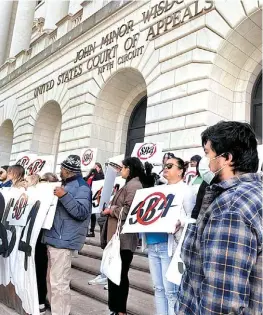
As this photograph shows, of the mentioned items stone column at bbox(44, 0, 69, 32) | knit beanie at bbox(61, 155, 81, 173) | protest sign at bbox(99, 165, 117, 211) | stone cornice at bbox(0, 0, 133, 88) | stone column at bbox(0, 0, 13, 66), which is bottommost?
protest sign at bbox(99, 165, 117, 211)

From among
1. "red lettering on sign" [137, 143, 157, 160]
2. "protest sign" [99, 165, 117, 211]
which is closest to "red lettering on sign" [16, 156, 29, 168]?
"red lettering on sign" [137, 143, 157, 160]

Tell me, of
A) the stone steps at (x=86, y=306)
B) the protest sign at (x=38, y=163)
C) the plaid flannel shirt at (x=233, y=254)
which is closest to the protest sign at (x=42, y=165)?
the protest sign at (x=38, y=163)

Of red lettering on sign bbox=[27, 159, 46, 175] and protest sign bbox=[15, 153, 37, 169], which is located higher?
Answer: protest sign bbox=[15, 153, 37, 169]

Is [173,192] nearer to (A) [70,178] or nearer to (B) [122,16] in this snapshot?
(A) [70,178]

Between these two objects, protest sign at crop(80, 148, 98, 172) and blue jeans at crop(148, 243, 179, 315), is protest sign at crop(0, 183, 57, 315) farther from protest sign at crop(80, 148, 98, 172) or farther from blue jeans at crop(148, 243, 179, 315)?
protest sign at crop(80, 148, 98, 172)

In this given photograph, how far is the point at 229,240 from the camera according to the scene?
1345 mm

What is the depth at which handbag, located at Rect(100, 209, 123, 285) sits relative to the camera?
348cm

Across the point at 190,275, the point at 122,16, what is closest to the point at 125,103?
the point at 122,16

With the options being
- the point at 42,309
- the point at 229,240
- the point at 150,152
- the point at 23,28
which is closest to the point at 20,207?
the point at 42,309

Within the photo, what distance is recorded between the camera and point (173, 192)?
3.33 meters

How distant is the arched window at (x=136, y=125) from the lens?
13.3m

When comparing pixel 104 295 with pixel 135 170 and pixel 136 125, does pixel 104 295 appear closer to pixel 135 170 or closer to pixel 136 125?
pixel 135 170

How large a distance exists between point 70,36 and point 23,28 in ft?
31.7

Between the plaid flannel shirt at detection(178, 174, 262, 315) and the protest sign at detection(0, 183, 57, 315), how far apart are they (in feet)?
9.11
